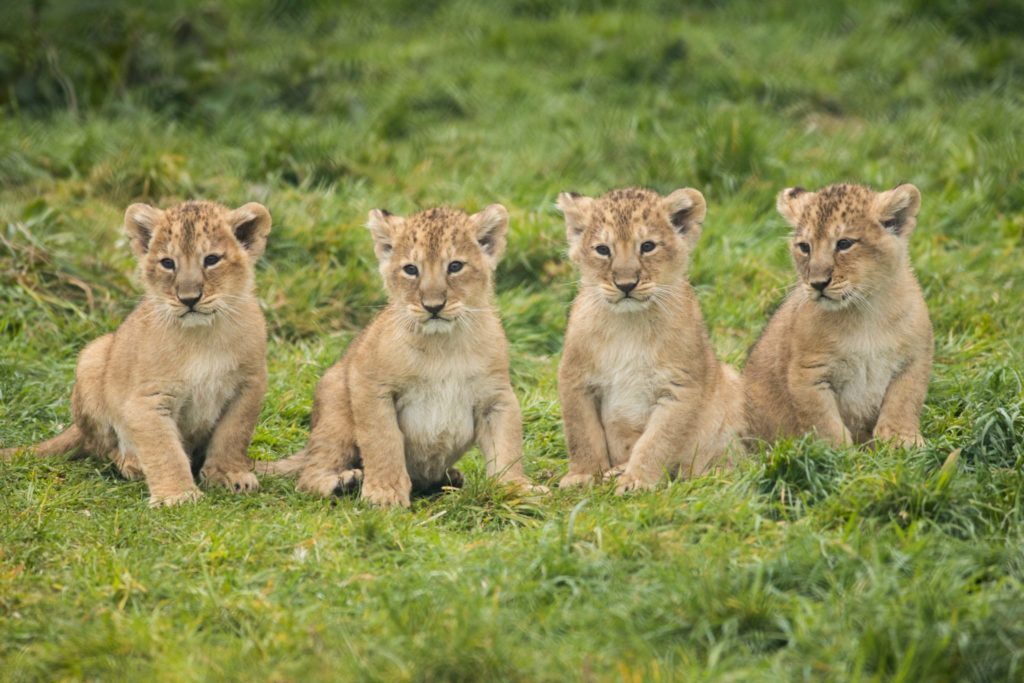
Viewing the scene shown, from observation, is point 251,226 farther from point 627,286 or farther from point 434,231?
point 627,286

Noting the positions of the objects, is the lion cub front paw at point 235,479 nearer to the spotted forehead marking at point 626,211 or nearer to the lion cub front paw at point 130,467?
the lion cub front paw at point 130,467

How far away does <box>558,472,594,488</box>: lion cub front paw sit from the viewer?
738 centimetres

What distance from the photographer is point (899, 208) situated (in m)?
7.83

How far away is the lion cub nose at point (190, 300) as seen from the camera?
7531 millimetres

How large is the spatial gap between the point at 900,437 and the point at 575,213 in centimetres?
211

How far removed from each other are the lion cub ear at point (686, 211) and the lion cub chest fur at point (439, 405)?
4.53 feet

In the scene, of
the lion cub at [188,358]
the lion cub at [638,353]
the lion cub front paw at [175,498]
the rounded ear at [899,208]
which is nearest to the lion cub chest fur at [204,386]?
the lion cub at [188,358]

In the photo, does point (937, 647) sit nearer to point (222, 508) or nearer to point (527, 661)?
point (527, 661)

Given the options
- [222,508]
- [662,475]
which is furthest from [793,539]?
[222,508]

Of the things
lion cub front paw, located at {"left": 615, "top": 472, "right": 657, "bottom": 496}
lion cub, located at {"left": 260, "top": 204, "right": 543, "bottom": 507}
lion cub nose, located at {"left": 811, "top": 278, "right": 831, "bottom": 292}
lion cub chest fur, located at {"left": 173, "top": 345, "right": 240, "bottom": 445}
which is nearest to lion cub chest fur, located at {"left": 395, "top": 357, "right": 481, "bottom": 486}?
lion cub, located at {"left": 260, "top": 204, "right": 543, "bottom": 507}

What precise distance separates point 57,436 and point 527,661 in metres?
4.10

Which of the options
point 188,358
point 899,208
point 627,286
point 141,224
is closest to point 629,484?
point 627,286

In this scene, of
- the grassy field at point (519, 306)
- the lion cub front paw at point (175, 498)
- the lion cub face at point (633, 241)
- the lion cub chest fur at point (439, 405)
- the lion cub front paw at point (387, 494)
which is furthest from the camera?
the lion cub face at point (633, 241)

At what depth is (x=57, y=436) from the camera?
8258 millimetres
